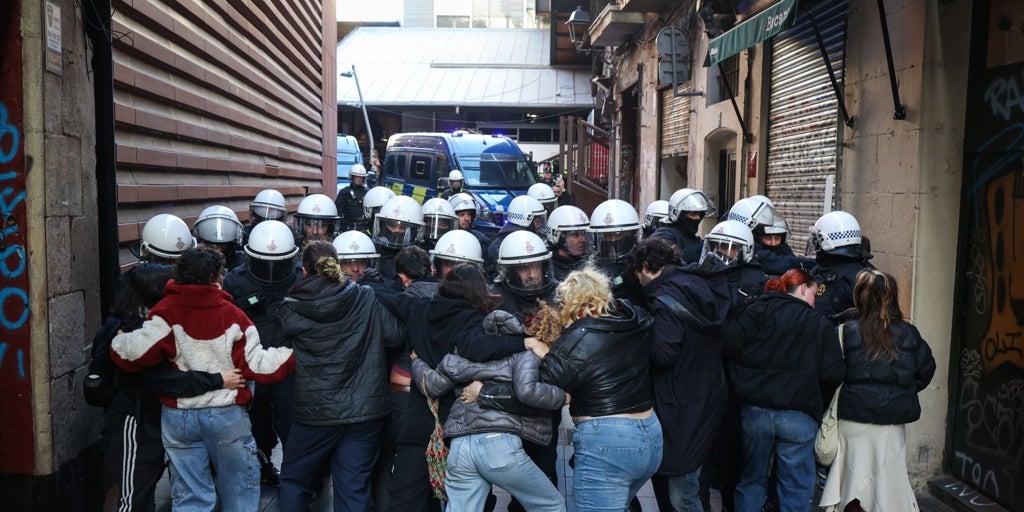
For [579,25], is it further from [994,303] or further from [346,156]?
[994,303]

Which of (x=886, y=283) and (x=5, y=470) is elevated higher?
(x=886, y=283)

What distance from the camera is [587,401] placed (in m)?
3.87

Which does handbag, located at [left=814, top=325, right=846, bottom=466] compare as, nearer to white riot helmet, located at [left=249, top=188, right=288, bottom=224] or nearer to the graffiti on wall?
the graffiti on wall

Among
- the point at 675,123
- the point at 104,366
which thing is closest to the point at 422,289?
the point at 104,366

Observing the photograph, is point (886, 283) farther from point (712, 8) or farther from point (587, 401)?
point (712, 8)

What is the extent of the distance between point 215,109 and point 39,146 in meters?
3.61

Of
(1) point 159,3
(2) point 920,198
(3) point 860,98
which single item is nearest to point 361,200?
(1) point 159,3

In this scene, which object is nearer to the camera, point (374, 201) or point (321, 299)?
point (321, 299)

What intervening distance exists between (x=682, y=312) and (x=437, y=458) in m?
1.41

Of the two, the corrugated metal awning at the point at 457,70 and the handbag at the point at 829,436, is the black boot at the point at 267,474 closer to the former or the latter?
the handbag at the point at 829,436

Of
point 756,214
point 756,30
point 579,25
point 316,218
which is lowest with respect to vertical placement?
point 316,218

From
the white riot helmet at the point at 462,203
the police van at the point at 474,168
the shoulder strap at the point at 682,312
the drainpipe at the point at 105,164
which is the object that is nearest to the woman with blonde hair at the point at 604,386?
the shoulder strap at the point at 682,312

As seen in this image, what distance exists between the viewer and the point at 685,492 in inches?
178

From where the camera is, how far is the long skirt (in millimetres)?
4719
